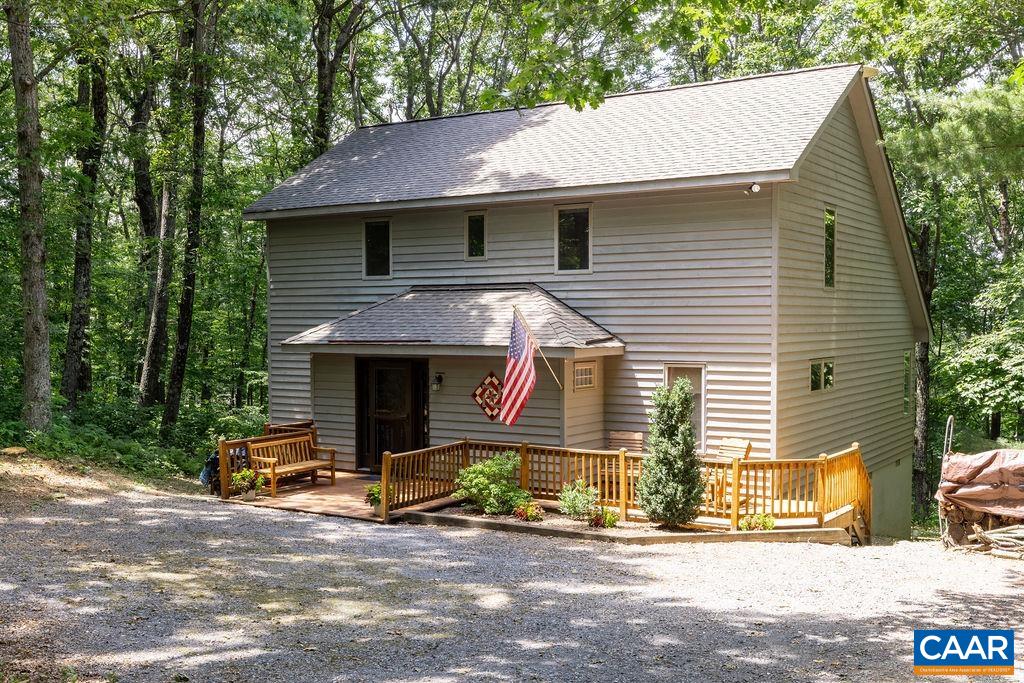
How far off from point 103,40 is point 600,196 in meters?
11.8

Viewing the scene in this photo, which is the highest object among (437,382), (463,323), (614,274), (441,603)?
(614,274)

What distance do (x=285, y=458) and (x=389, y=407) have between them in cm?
219

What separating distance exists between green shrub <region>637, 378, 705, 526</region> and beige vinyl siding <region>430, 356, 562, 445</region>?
8.57 feet

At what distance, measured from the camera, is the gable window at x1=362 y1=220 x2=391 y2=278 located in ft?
58.5

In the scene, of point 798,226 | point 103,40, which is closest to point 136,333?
point 103,40

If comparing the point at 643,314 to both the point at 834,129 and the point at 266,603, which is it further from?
the point at 266,603

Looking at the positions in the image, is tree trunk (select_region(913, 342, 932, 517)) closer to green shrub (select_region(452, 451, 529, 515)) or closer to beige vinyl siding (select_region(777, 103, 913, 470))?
beige vinyl siding (select_region(777, 103, 913, 470))

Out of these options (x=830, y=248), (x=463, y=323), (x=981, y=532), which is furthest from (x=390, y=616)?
(x=830, y=248)

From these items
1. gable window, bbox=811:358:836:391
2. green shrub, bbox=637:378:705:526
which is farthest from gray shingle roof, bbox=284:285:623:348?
gable window, bbox=811:358:836:391

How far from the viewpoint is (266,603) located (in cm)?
859

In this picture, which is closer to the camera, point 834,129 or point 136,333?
point 834,129

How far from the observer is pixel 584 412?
14.9 meters

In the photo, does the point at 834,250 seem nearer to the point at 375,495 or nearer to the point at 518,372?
the point at 518,372

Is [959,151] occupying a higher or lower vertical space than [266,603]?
higher
